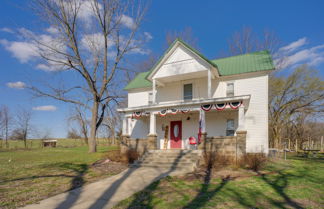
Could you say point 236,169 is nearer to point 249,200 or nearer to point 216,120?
point 249,200

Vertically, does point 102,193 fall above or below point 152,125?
Answer: below

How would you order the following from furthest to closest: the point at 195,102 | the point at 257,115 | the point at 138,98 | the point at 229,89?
1. the point at 138,98
2. the point at 229,89
3. the point at 257,115
4. the point at 195,102

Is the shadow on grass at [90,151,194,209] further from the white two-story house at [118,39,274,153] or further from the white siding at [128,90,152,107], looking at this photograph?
the white siding at [128,90,152,107]

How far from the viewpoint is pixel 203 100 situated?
1193 centimetres

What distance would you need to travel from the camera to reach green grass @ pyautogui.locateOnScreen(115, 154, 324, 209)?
4926 mm

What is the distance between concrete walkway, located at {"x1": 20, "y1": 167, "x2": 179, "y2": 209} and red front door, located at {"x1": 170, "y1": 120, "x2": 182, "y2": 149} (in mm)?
6839

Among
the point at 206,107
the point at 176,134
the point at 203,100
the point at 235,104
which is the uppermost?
the point at 203,100

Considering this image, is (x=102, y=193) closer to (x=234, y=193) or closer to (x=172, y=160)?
(x=234, y=193)

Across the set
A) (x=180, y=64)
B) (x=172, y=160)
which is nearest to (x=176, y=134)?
(x=172, y=160)

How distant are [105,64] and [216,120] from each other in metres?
11.2

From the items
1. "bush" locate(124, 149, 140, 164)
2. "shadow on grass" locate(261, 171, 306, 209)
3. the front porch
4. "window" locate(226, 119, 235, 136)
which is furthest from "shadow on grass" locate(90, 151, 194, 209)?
"window" locate(226, 119, 235, 136)

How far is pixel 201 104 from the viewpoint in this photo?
1218 cm

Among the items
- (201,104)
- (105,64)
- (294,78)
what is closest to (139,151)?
(201,104)

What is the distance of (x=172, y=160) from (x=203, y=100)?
4.10 meters
